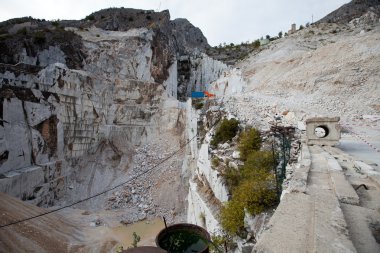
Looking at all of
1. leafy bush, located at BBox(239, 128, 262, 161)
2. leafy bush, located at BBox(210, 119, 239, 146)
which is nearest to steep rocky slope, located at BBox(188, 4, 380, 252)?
leafy bush, located at BBox(239, 128, 262, 161)

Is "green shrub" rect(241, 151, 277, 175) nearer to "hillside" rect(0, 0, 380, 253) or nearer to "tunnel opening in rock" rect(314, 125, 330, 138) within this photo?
"hillside" rect(0, 0, 380, 253)

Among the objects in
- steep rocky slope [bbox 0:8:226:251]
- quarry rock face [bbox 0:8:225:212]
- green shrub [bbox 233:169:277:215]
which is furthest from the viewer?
steep rocky slope [bbox 0:8:226:251]

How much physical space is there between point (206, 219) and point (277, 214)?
7.53 m

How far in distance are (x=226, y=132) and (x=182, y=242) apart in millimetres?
6999

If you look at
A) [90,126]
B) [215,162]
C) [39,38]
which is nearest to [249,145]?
[215,162]

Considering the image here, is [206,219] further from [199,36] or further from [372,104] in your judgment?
[199,36]

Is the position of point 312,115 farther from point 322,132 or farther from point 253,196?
point 253,196

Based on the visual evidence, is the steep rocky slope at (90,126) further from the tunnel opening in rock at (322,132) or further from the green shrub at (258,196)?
the green shrub at (258,196)

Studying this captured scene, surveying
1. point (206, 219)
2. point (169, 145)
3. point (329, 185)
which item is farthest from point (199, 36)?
point (329, 185)

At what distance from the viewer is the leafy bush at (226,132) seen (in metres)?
12.4

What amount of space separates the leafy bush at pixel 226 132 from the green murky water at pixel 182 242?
642cm

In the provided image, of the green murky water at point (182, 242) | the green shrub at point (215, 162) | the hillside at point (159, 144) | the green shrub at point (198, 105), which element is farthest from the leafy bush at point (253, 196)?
the green shrub at point (198, 105)

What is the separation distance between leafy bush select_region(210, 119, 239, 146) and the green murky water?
6425 mm

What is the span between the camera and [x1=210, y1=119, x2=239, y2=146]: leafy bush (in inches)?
489
